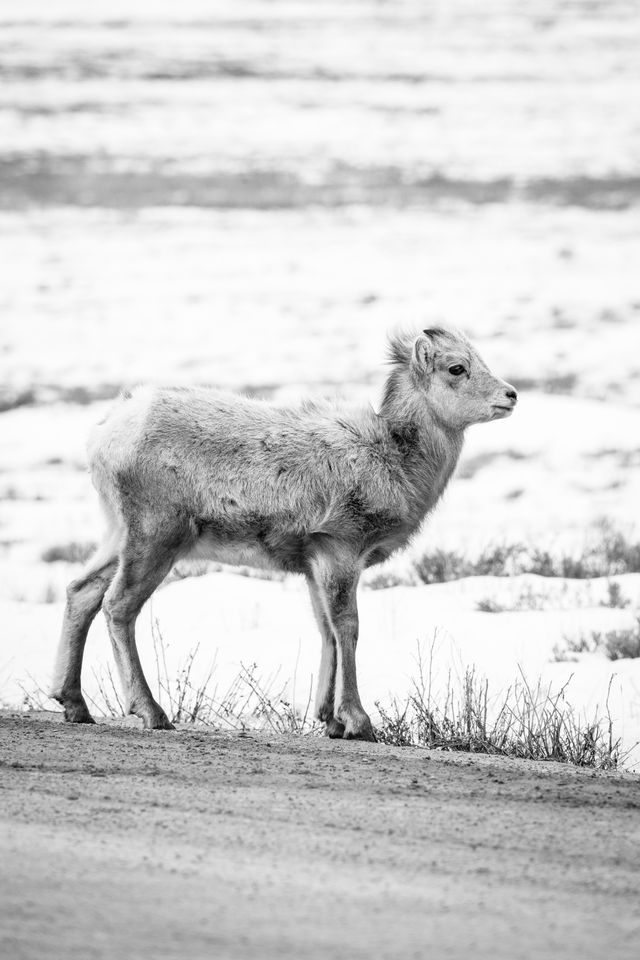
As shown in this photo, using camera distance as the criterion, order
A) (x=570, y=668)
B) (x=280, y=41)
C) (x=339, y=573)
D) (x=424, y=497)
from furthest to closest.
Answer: (x=280, y=41), (x=570, y=668), (x=424, y=497), (x=339, y=573)

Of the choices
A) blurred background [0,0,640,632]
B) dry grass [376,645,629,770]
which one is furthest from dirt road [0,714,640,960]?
blurred background [0,0,640,632]

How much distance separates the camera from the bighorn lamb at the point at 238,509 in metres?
6.62

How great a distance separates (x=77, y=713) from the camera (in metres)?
6.61

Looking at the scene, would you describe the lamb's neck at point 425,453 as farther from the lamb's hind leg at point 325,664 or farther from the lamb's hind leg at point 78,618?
the lamb's hind leg at point 78,618

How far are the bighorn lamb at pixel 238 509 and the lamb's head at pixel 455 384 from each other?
376 mm

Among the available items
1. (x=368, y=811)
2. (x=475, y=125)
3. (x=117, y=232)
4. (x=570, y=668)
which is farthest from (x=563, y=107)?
(x=368, y=811)

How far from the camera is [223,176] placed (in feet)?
124

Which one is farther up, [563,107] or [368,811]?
[563,107]

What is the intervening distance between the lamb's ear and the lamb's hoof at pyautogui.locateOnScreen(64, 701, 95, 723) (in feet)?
8.31

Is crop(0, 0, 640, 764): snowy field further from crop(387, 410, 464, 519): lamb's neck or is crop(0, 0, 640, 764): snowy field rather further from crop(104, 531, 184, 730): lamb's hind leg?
crop(104, 531, 184, 730): lamb's hind leg

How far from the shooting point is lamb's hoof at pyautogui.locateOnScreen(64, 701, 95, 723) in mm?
6586

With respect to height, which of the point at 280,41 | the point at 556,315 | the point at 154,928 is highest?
the point at 280,41

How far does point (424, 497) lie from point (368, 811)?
8.61ft

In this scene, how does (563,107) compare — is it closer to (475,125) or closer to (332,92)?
(475,125)
